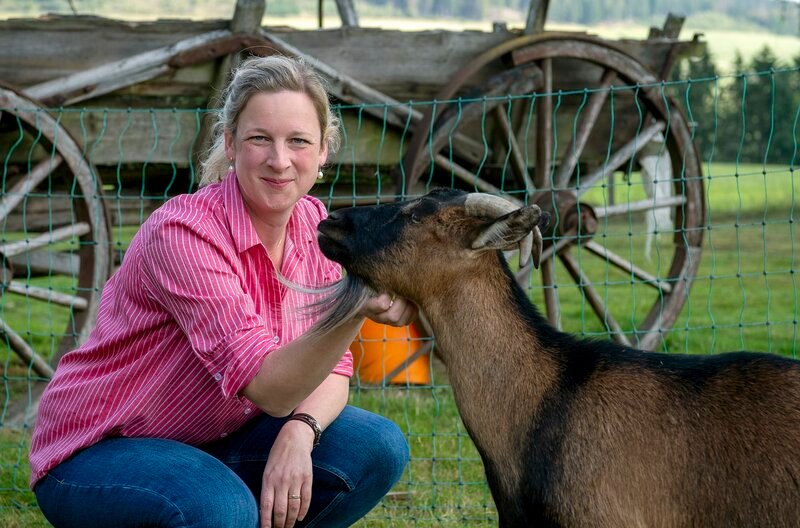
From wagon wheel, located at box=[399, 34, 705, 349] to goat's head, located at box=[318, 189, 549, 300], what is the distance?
3085 millimetres

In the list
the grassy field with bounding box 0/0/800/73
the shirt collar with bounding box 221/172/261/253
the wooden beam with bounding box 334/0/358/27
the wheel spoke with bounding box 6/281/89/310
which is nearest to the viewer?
the shirt collar with bounding box 221/172/261/253

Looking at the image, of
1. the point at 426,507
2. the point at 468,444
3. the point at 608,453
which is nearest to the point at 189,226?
the point at 608,453

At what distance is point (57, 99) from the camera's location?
6281 mm

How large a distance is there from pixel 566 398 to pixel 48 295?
3741 millimetres

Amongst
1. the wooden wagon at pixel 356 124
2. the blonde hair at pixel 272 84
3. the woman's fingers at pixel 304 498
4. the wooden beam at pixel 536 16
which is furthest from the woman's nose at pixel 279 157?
the wooden beam at pixel 536 16

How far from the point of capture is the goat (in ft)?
10.6

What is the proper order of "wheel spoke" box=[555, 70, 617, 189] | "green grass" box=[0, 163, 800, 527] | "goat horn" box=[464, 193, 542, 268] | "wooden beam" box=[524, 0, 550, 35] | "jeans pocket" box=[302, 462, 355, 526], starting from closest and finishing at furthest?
1. "goat horn" box=[464, 193, 542, 268]
2. "jeans pocket" box=[302, 462, 355, 526]
3. "green grass" box=[0, 163, 800, 527]
4. "wooden beam" box=[524, 0, 550, 35]
5. "wheel spoke" box=[555, 70, 617, 189]

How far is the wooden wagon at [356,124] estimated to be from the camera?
247 inches

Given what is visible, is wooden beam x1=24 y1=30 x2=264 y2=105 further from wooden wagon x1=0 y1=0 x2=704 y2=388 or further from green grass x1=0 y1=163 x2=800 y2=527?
green grass x1=0 y1=163 x2=800 y2=527

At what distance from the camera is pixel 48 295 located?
619 centimetres

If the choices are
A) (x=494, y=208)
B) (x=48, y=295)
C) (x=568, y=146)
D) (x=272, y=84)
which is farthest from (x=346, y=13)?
(x=494, y=208)

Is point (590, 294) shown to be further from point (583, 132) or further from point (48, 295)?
point (48, 295)

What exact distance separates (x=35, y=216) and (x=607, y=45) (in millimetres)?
3633

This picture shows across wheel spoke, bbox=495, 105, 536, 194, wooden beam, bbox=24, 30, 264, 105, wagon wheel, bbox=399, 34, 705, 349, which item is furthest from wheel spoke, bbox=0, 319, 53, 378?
wheel spoke, bbox=495, 105, 536, 194
